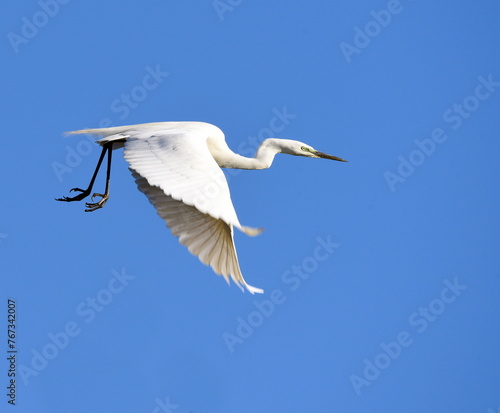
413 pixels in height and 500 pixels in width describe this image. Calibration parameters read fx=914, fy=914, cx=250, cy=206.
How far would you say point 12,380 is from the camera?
11.7 m

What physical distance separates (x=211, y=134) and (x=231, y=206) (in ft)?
9.60

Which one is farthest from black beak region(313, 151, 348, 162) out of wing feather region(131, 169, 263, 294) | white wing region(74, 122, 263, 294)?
wing feather region(131, 169, 263, 294)

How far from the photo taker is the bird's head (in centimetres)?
1203

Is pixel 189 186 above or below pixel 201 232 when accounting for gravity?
above

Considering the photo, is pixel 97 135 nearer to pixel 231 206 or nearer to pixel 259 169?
pixel 259 169

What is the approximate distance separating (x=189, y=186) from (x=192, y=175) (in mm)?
240

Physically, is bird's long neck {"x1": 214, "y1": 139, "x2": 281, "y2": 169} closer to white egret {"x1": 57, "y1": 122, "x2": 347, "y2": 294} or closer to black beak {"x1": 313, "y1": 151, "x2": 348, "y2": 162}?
white egret {"x1": 57, "y1": 122, "x2": 347, "y2": 294}

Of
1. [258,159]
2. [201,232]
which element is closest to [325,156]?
[258,159]

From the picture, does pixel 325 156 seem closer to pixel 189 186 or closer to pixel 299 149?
pixel 299 149

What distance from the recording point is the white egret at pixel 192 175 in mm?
8656

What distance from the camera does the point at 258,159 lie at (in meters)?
11.8

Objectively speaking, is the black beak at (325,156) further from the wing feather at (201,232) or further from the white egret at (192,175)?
the wing feather at (201,232)

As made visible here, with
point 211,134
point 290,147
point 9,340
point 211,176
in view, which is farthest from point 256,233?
point 9,340

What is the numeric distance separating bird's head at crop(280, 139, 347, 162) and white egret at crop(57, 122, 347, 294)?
0.04ft
